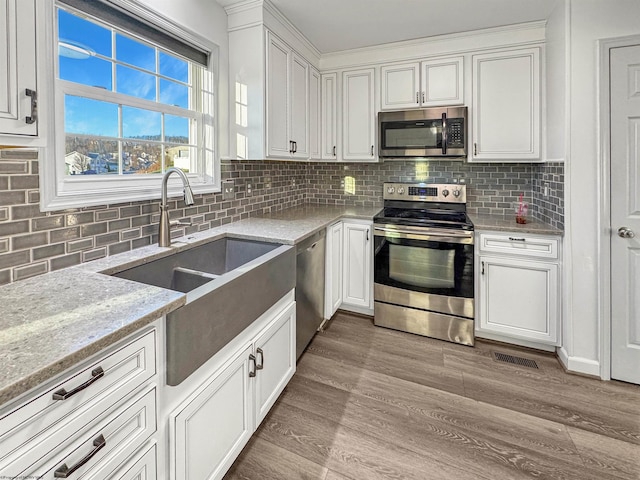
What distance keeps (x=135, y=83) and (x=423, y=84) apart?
228 centimetres

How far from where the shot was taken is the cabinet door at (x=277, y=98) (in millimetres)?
2410

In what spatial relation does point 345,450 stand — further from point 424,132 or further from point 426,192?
point 424,132

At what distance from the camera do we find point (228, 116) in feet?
7.97

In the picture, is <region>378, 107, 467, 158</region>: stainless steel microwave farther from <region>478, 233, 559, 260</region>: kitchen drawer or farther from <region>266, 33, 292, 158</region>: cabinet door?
<region>266, 33, 292, 158</region>: cabinet door

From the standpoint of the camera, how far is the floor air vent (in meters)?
2.39

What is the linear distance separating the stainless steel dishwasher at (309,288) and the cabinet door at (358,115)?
1063mm

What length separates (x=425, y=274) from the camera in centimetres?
274

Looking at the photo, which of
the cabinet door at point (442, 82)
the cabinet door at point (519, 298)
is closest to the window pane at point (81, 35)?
the cabinet door at point (442, 82)

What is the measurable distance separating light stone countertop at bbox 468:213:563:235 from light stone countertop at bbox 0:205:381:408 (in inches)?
90.2

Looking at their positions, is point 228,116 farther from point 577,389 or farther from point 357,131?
point 577,389

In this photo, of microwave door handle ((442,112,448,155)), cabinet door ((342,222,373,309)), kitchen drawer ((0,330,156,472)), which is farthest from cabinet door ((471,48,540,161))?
kitchen drawer ((0,330,156,472))

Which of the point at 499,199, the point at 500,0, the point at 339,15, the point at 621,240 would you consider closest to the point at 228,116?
the point at 339,15

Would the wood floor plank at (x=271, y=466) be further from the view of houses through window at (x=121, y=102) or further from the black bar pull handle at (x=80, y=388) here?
the view of houses through window at (x=121, y=102)

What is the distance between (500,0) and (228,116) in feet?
6.66
